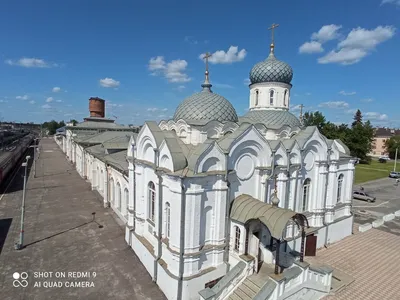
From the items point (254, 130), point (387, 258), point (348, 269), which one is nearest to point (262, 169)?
point (254, 130)

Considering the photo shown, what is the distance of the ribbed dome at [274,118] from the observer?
15977 millimetres

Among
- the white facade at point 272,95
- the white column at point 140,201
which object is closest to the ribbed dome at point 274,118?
the white facade at point 272,95

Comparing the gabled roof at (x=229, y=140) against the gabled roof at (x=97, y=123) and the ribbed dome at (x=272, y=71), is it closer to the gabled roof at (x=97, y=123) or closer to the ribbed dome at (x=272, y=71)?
the ribbed dome at (x=272, y=71)

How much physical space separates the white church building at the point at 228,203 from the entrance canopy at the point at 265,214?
36 mm

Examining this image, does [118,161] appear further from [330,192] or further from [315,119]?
[315,119]

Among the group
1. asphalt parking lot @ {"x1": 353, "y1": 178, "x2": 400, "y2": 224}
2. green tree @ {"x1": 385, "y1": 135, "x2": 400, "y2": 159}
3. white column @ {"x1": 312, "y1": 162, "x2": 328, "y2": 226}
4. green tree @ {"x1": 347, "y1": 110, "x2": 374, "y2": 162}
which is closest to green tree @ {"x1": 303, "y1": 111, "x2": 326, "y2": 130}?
green tree @ {"x1": 347, "y1": 110, "x2": 374, "y2": 162}

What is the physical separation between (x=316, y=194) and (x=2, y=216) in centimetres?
2137

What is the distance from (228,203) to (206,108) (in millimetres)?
5212

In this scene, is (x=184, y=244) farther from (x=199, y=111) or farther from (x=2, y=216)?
(x=2, y=216)

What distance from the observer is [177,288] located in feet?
31.5

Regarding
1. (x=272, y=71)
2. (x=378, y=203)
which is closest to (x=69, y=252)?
(x=272, y=71)

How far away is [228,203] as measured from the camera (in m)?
10.5

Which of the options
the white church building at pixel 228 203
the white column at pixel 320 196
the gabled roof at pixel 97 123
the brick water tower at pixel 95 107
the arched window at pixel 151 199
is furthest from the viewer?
the brick water tower at pixel 95 107

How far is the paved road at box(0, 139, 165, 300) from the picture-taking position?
33.9 feet
